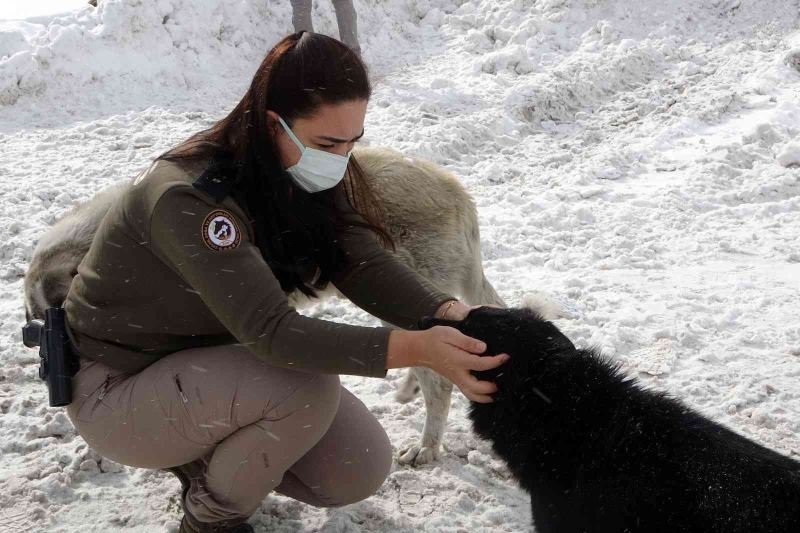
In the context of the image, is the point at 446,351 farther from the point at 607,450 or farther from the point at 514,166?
the point at 514,166

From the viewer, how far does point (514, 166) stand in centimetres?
665

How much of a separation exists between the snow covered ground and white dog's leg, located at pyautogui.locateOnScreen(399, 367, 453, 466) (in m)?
0.12

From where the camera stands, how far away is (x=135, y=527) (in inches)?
112

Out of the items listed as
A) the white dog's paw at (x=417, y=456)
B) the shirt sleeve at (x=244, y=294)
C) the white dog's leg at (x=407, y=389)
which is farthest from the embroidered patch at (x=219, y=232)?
the white dog's leg at (x=407, y=389)

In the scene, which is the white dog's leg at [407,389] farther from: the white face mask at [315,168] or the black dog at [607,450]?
the white face mask at [315,168]

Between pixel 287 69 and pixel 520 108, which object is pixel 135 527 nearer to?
pixel 287 69

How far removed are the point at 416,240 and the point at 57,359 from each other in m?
1.64

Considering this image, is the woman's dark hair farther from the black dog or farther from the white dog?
the white dog

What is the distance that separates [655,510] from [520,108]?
20.2 feet

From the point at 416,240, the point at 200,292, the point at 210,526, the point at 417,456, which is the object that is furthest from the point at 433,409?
the point at 200,292

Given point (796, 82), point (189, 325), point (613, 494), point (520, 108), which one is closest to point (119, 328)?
point (189, 325)

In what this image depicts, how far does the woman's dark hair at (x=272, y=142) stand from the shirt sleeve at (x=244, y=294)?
186 millimetres

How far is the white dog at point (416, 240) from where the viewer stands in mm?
3156

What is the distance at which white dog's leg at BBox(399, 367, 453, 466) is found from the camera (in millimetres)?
3387
